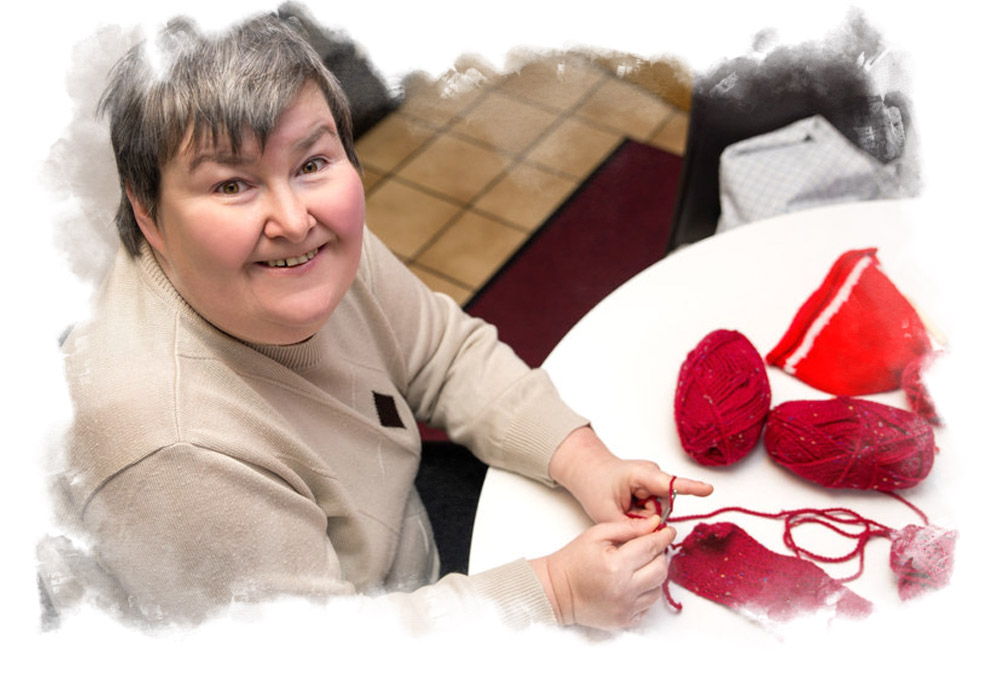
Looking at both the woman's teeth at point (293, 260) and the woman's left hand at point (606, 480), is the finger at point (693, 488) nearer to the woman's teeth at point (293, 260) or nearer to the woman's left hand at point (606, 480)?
A: the woman's left hand at point (606, 480)

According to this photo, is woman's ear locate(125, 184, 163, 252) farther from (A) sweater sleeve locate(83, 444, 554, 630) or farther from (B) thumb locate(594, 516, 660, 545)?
(B) thumb locate(594, 516, 660, 545)

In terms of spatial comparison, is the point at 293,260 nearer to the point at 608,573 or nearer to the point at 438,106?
the point at 608,573

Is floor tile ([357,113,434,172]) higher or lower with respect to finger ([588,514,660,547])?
lower

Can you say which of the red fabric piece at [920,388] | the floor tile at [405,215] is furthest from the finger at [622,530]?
the floor tile at [405,215]

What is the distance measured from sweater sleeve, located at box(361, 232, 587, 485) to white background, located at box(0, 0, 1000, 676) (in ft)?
0.64

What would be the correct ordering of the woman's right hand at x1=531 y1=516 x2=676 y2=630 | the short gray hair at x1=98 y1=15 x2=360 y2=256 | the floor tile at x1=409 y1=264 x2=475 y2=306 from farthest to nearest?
the floor tile at x1=409 y1=264 x2=475 y2=306 → the woman's right hand at x1=531 y1=516 x2=676 y2=630 → the short gray hair at x1=98 y1=15 x2=360 y2=256

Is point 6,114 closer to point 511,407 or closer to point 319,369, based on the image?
point 319,369

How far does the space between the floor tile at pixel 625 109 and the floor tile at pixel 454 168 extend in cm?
28

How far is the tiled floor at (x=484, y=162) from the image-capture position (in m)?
2.09

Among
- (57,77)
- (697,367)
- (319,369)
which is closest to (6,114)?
(57,77)

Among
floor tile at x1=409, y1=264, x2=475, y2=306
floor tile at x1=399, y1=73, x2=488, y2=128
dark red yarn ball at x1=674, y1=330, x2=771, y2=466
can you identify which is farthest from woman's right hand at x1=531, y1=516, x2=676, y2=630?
floor tile at x1=399, y1=73, x2=488, y2=128

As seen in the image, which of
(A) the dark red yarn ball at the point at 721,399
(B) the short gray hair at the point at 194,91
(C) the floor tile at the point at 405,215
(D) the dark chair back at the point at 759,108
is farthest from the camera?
(C) the floor tile at the point at 405,215

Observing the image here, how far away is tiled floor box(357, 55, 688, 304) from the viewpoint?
2.09 m

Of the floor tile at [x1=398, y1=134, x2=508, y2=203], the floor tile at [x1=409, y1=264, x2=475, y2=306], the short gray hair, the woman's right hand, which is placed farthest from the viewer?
the floor tile at [x1=398, y1=134, x2=508, y2=203]
